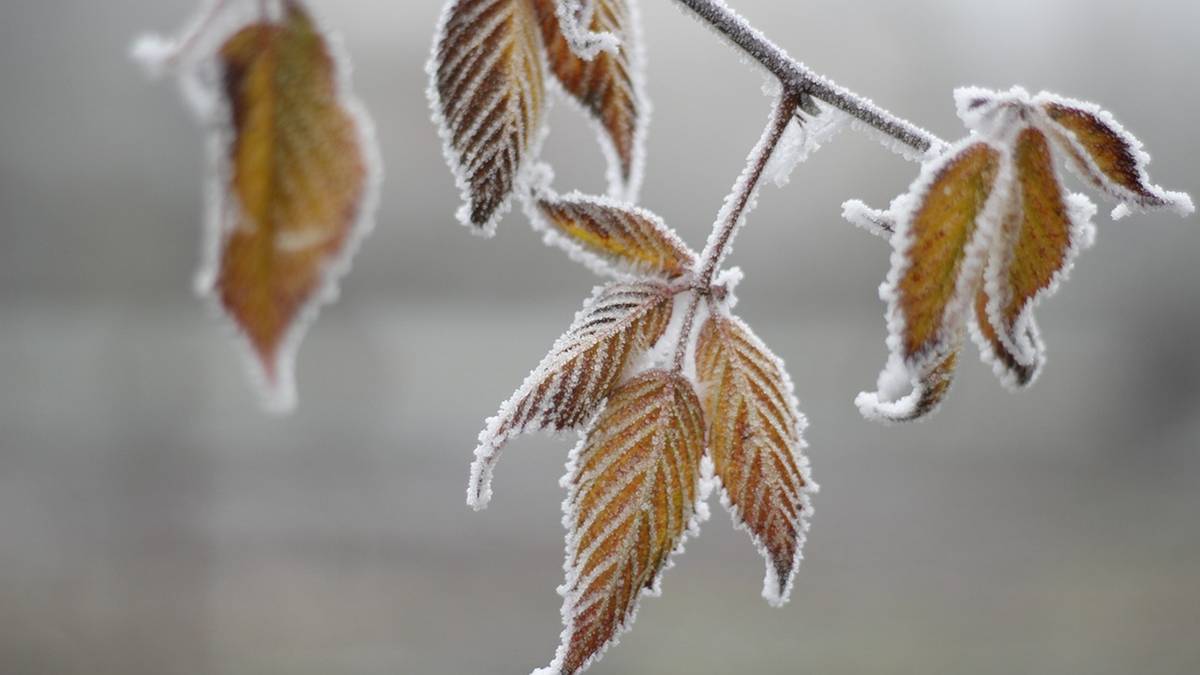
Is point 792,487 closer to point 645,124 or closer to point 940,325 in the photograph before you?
point 940,325

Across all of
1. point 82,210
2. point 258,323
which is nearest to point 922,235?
point 258,323

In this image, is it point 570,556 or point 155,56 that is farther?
point 570,556

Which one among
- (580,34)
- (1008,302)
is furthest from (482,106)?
(1008,302)

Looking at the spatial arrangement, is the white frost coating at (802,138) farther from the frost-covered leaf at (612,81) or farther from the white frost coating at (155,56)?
the white frost coating at (155,56)

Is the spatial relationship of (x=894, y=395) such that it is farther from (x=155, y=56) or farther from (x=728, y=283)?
(x=155, y=56)

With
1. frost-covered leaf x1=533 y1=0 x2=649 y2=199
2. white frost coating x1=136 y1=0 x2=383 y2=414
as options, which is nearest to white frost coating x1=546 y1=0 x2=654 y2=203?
frost-covered leaf x1=533 y1=0 x2=649 y2=199

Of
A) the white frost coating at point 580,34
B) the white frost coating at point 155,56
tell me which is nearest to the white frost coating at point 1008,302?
the white frost coating at point 580,34

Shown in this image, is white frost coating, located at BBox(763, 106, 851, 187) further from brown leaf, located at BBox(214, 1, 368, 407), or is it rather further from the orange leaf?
brown leaf, located at BBox(214, 1, 368, 407)
